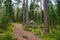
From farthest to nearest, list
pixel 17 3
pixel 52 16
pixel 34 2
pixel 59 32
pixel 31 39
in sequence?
1. pixel 17 3
2. pixel 34 2
3. pixel 52 16
4. pixel 31 39
5. pixel 59 32

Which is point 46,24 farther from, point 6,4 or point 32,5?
point 32,5

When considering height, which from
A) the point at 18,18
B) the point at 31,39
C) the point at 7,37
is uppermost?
the point at 7,37

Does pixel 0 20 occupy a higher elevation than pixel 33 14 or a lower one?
higher

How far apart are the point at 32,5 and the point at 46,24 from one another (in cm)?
3377

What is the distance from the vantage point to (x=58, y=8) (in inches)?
1551

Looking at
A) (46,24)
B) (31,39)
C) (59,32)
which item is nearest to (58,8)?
(46,24)

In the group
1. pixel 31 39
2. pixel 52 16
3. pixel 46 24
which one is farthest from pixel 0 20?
pixel 52 16

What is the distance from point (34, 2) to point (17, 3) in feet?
24.9

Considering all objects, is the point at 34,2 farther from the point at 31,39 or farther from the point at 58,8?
the point at 31,39

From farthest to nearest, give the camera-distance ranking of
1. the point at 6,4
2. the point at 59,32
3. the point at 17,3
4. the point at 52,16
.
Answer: the point at 17,3 → the point at 6,4 → the point at 52,16 → the point at 59,32

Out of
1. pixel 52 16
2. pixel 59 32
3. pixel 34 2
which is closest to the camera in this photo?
pixel 59 32

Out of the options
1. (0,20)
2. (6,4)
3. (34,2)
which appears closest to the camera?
(0,20)

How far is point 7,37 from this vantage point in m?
10.2

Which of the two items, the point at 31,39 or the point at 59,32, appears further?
the point at 31,39
